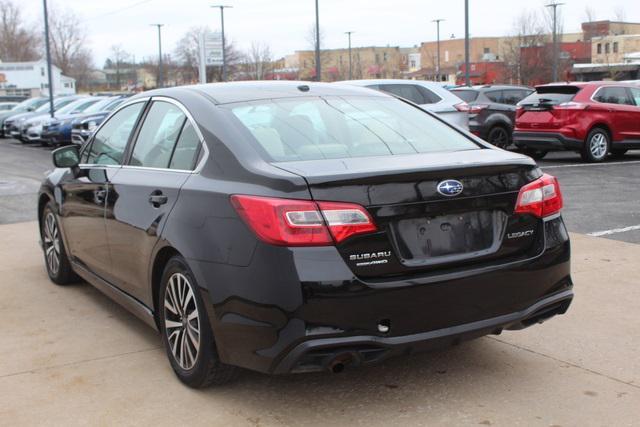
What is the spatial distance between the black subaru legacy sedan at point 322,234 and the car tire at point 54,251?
5.26ft

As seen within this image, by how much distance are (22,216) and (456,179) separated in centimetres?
767

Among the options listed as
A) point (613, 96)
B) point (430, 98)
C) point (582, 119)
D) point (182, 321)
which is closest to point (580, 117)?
point (582, 119)

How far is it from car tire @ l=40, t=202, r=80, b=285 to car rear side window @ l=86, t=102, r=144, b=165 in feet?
2.59

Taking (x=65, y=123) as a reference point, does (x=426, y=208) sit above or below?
below

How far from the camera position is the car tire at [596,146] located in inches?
567

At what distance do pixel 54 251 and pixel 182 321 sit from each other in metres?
2.65

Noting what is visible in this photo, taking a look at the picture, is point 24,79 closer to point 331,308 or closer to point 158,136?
point 158,136

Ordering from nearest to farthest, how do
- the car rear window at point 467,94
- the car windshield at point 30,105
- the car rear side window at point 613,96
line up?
the car rear side window at point 613,96
the car rear window at point 467,94
the car windshield at point 30,105

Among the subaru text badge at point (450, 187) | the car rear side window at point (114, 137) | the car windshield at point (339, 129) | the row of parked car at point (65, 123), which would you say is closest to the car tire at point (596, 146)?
the car windshield at point (339, 129)

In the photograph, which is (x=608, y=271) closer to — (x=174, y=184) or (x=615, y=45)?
(x=174, y=184)

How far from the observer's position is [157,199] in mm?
4012

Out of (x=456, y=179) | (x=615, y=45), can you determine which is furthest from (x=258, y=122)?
(x=615, y=45)

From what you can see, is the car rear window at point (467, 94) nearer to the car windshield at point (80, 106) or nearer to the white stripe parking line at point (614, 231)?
the white stripe parking line at point (614, 231)

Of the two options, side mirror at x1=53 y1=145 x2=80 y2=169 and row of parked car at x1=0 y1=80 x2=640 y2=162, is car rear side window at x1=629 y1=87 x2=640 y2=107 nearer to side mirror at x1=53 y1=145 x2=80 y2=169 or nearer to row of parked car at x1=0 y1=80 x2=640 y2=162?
row of parked car at x1=0 y1=80 x2=640 y2=162
